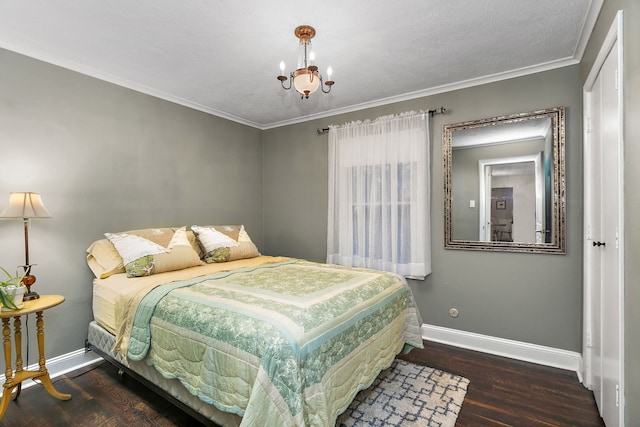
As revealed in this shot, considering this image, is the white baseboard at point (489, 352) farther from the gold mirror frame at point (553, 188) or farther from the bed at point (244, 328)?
the gold mirror frame at point (553, 188)

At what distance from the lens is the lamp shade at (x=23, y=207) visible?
2045 mm

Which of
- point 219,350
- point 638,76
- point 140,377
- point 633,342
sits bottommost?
point 140,377

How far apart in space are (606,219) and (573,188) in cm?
85

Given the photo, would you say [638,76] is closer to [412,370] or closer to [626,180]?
[626,180]

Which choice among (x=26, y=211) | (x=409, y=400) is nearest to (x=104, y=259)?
(x=26, y=211)

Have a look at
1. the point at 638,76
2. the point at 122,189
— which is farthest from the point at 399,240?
the point at 122,189

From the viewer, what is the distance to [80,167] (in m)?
2.65

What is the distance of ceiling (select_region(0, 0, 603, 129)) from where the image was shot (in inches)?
74.7

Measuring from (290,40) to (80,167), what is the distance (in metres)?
2.09

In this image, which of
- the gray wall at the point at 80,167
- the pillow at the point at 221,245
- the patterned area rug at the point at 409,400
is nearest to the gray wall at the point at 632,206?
the patterned area rug at the point at 409,400

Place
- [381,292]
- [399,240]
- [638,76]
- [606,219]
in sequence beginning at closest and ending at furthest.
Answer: [638,76], [606,219], [381,292], [399,240]

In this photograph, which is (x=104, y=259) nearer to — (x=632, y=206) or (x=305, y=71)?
(x=305, y=71)

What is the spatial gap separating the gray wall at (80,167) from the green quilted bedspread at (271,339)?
1103 mm

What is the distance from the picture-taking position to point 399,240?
10.8ft
